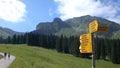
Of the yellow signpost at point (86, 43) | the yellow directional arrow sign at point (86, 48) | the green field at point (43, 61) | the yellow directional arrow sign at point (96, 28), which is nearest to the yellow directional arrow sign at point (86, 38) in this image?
the yellow signpost at point (86, 43)

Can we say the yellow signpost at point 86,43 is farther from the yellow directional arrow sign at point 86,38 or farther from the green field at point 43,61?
the green field at point 43,61

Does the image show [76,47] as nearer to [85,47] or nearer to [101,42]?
[101,42]

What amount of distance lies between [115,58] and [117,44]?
44.9ft

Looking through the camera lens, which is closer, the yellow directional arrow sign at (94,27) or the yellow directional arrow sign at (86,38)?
the yellow directional arrow sign at (94,27)

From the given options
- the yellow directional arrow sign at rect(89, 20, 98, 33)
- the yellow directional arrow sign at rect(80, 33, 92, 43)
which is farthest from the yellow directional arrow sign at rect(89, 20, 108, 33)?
the yellow directional arrow sign at rect(80, 33, 92, 43)

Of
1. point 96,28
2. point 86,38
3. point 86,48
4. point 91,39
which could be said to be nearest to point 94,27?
point 96,28

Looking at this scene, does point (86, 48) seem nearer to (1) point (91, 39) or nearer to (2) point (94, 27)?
(1) point (91, 39)

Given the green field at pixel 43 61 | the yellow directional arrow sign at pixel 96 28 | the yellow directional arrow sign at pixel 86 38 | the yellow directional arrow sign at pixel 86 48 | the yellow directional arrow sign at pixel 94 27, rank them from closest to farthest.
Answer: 1. the yellow directional arrow sign at pixel 96 28
2. the yellow directional arrow sign at pixel 94 27
3. the yellow directional arrow sign at pixel 86 48
4. the yellow directional arrow sign at pixel 86 38
5. the green field at pixel 43 61

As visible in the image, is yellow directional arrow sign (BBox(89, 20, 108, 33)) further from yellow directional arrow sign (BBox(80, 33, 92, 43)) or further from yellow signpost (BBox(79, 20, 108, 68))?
yellow directional arrow sign (BBox(80, 33, 92, 43))

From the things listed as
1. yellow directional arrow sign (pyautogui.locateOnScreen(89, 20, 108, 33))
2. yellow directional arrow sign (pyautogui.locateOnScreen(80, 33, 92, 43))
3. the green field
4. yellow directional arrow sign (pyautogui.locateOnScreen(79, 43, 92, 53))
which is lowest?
the green field

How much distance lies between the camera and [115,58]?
150 m

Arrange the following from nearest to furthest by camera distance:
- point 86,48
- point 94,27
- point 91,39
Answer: point 94,27, point 91,39, point 86,48

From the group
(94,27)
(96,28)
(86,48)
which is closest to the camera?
(96,28)

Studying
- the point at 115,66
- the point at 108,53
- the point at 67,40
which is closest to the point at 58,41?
the point at 67,40
